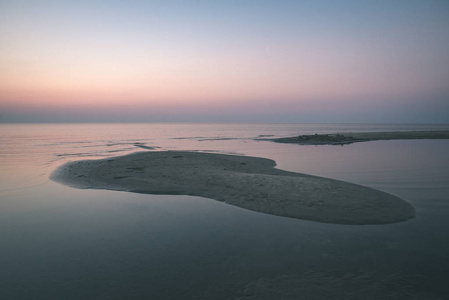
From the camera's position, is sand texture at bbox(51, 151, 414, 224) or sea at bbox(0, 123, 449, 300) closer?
sea at bbox(0, 123, 449, 300)

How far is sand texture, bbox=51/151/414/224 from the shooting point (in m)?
9.54

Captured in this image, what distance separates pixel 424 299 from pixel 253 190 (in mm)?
8195

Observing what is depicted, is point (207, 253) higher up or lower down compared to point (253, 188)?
lower down

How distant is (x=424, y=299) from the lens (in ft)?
15.4

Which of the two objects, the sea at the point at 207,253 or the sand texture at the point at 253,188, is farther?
the sand texture at the point at 253,188

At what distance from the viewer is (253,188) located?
42.0ft

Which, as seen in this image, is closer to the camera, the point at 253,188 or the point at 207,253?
the point at 207,253

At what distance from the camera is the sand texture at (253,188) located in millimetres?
9539

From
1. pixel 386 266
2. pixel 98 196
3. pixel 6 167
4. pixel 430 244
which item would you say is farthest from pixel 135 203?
pixel 6 167

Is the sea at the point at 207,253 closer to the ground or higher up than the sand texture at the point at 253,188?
closer to the ground

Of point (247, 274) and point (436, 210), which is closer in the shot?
point (247, 274)

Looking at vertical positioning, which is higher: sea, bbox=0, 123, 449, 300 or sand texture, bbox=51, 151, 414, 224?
sand texture, bbox=51, 151, 414, 224

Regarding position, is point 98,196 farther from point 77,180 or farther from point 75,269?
point 75,269

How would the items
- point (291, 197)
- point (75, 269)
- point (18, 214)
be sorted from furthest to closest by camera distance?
point (291, 197) < point (18, 214) < point (75, 269)
